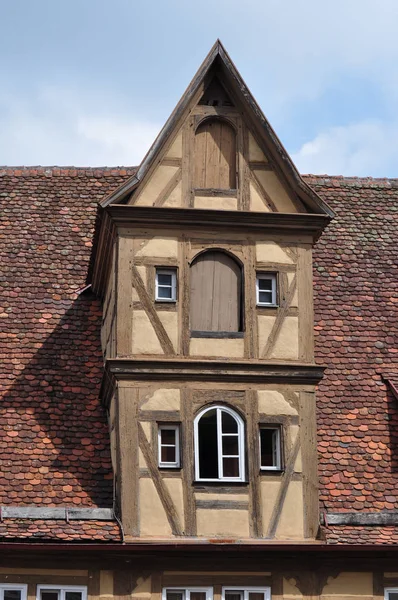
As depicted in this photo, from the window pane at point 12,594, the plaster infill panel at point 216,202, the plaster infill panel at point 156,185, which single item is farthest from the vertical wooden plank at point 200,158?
the window pane at point 12,594

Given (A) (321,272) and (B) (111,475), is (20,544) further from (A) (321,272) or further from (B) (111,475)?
(A) (321,272)

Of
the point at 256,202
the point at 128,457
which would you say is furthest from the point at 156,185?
the point at 128,457

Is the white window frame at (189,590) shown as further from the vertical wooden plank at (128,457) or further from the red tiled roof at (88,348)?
the red tiled roof at (88,348)

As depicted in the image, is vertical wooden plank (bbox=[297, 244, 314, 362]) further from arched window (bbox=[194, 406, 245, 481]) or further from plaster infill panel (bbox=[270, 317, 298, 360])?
arched window (bbox=[194, 406, 245, 481])

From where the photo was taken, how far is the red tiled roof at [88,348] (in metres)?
23.9

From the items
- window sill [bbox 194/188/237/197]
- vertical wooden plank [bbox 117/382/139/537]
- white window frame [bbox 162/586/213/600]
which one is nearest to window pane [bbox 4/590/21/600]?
vertical wooden plank [bbox 117/382/139/537]

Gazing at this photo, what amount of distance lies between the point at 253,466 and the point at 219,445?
629 mm

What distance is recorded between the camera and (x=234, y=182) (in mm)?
25141

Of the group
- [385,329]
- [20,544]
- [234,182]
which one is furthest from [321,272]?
[20,544]

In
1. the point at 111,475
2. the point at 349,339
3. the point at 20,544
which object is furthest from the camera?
the point at 349,339

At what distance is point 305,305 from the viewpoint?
2462 centimetres

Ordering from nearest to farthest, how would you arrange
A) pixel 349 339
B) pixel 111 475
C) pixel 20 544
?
pixel 20 544, pixel 111 475, pixel 349 339

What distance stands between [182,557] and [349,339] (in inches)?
228

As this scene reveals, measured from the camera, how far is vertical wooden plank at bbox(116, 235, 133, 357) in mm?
23906
